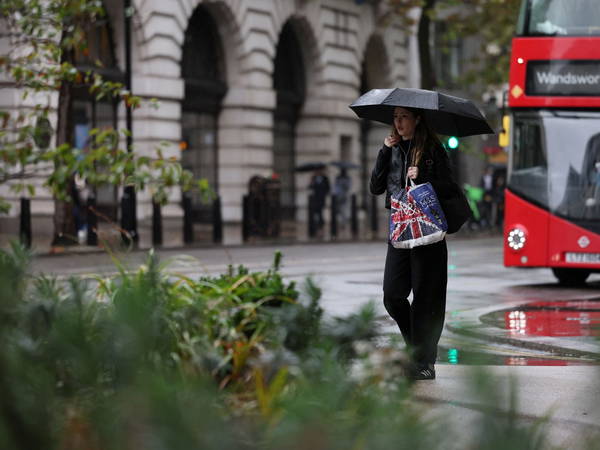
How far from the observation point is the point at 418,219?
6.89 metres

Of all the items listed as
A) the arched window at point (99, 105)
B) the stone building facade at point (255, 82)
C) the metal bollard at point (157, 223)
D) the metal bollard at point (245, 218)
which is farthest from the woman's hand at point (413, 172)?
the arched window at point (99, 105)

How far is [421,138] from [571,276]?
8874mm

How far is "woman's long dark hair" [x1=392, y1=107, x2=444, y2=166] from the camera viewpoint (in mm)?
6961

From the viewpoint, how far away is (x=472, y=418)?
1.94m

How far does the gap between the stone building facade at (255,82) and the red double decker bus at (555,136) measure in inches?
386

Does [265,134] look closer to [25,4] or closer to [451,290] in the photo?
[451,290]

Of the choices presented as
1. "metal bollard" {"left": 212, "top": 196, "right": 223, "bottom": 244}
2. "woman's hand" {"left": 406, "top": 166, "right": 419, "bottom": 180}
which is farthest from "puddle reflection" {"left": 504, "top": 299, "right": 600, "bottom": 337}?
"metal bollard" {"left": 212, "top": 196, "right": 223, "bottom": 244}

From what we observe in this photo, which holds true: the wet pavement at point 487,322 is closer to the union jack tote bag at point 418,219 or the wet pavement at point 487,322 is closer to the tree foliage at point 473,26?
the union jack tote bag at point 418,219

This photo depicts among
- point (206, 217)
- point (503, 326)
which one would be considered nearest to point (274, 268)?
point (503, 326)

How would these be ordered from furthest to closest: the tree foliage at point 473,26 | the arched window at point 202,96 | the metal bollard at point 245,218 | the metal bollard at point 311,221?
the tree foliage at point 473,26
the arched window at point 202,96
the metal bollard at point 311,221
the metal bollard at point 245,218

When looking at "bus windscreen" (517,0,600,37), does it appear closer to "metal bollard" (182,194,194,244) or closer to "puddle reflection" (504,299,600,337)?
"puddle reflection" (504,299,600,337)

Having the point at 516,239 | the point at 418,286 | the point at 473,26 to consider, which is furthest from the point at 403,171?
the point at 473,26

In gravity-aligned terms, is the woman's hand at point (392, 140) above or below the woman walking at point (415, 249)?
above

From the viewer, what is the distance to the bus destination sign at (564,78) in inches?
557
